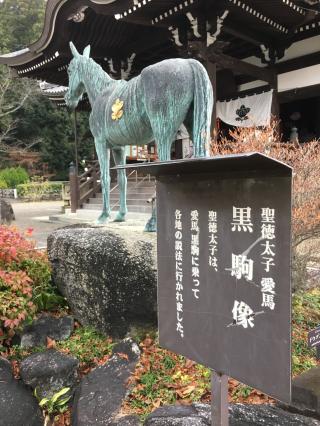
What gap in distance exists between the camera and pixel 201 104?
360 cm

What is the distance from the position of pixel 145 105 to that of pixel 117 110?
19.9 inches

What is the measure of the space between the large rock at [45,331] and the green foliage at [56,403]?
0.74 m

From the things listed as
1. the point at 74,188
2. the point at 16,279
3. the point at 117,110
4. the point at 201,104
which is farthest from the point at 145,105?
the point at 74,188

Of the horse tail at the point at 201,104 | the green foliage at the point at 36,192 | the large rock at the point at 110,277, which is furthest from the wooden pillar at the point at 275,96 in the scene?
the green foliage at the point at 36,192

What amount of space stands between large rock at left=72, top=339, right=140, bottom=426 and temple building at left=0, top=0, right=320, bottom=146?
5.66m

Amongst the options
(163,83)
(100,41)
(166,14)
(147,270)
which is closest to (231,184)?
(147,270)

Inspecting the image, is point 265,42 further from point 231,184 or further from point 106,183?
point 231,184

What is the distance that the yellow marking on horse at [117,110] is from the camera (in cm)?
427

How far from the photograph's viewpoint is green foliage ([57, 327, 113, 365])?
3.68 m

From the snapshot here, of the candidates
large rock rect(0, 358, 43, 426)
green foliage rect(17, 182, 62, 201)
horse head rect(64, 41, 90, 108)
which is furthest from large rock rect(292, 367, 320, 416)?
green foliage rect(17, 182, 62, 201)

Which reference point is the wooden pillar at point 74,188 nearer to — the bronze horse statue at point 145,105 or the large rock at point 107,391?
the bronze horse statue at point 145,105

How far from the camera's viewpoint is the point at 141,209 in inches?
392

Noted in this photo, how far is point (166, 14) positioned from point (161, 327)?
6.64 meters

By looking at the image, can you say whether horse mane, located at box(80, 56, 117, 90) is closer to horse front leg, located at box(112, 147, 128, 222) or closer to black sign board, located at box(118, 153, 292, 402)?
horse front leg, located at box(112, 147, 128, 222)
